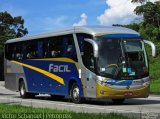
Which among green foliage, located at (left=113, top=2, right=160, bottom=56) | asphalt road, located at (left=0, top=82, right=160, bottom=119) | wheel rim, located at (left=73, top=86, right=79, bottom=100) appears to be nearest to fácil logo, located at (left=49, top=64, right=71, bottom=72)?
wheel rim, located at (left=73, top=86, right=79, bottom=100)

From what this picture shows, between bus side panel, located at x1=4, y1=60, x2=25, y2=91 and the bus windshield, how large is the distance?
8748mm

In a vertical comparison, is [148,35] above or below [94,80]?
above

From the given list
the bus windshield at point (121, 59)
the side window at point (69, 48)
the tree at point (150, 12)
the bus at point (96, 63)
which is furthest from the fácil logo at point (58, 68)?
the tree at point (150, 12)

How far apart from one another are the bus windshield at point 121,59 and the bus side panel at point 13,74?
28.7ft

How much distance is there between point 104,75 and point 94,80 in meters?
0.54

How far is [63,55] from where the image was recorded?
2388 centimetres

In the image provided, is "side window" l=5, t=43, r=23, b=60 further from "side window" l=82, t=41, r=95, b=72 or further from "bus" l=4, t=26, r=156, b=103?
"side window" l=82, t=41, r=95, b=72

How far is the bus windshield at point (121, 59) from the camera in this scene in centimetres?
2131

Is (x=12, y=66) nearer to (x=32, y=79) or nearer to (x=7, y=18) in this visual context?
(x=32, y=79)

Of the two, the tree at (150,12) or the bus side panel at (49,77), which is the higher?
the tree at (150,12)

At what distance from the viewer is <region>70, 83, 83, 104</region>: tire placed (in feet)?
75.0

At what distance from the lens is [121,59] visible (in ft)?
70.4

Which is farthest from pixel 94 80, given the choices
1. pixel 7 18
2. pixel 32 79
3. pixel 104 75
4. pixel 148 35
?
pixel 7 18

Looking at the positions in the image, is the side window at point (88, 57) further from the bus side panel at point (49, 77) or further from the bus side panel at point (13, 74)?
the bus side panel at point (13, 74)
